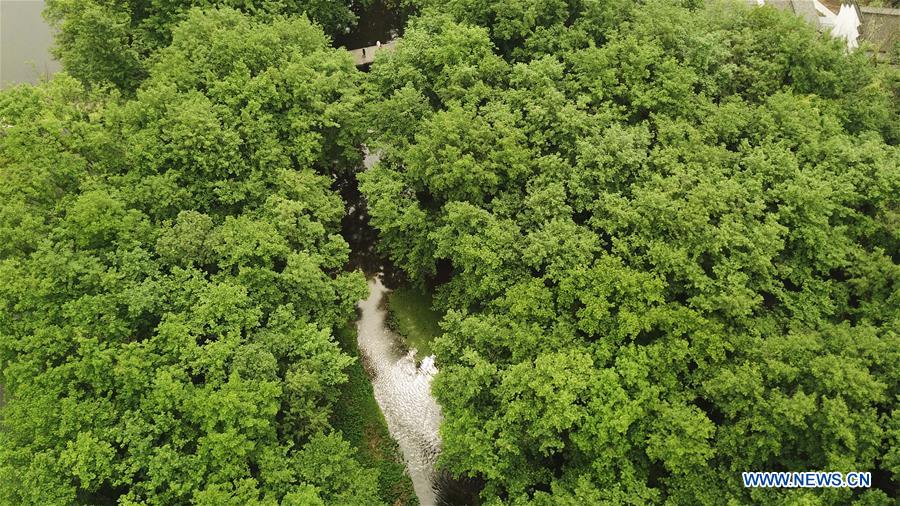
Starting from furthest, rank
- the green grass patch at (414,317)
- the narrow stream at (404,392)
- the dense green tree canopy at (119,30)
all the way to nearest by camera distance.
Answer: the green grass patch at (414,317), the dense green tree canopy at (119,30), the narrow stream at (404,392)

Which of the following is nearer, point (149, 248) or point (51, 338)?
point (51, 338)

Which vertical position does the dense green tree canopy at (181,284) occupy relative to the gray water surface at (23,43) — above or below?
below

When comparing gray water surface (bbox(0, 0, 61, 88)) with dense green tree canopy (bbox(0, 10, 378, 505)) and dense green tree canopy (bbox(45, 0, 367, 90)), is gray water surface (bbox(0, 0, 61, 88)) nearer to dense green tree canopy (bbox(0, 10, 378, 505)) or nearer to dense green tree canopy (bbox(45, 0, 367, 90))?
dense green tree canopy (bbox(45, 0, 367, 90))

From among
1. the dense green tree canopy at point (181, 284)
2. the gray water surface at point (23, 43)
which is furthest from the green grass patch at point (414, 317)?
the gray water surface at point (23, 43)

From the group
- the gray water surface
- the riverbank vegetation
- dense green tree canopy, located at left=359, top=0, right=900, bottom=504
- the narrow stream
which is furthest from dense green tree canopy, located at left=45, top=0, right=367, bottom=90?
the narrow stream

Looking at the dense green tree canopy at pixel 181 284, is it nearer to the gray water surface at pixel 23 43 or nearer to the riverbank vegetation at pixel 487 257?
the riverbank vegetation at pixel 487 257

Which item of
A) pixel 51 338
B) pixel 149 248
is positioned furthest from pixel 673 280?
pixel 51 338

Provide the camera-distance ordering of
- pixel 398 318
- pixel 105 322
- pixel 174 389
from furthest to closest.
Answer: pixel 398 318 < pixel 105 322 < pixel 174 389

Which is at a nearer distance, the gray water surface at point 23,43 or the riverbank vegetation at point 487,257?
the riverbank vegetation at point 487,257

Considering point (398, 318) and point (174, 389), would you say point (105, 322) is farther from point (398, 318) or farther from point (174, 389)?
point (398, 318)
